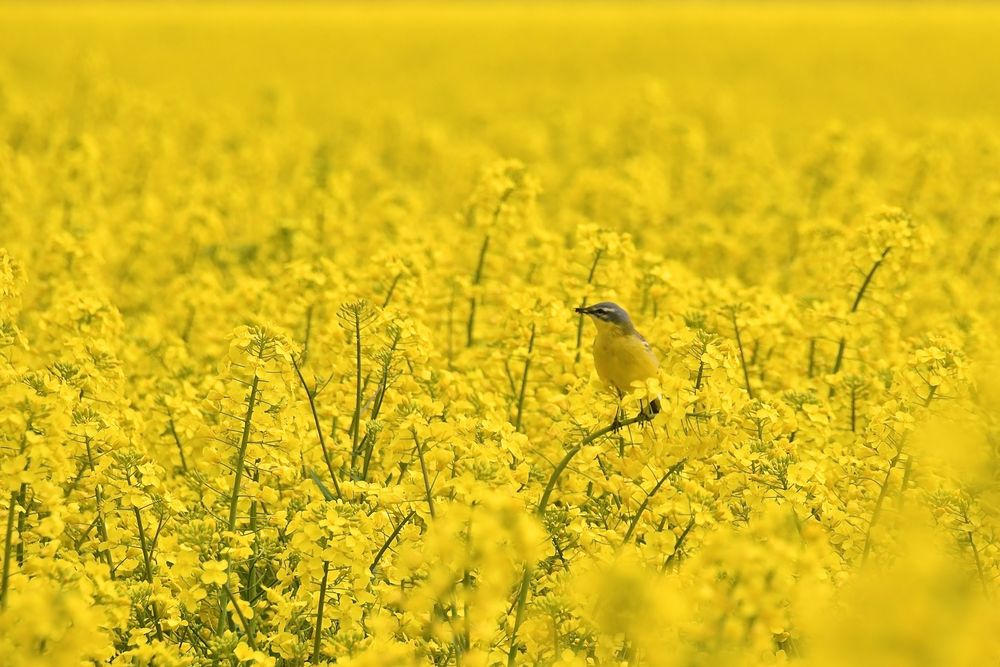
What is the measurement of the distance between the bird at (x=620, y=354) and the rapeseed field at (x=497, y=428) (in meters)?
0.09

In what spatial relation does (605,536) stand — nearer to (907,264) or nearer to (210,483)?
(210,483)

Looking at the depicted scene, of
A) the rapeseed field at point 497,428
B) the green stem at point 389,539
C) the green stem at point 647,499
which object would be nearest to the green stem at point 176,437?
the rapeseed field at point 497,428

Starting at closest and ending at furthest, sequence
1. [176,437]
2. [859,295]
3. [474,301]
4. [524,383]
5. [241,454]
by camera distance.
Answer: [241,454], [176,437], [524,383], [859,295], [474,301]

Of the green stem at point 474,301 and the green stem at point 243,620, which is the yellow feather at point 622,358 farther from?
the green stem at point 474,301

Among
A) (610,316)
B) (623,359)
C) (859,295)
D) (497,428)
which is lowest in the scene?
(497,428)

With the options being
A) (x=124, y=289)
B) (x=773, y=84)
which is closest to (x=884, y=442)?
(x=124, y=289)

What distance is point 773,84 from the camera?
94.8 ft

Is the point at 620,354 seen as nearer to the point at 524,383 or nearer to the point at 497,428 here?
the point at 497,428

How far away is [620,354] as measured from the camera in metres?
3.97

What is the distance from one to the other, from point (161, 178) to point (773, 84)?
20.7 m

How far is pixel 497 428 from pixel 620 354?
58 cm

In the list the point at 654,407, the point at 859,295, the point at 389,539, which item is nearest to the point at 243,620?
the point at 389,539

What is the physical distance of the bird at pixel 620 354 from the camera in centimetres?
394

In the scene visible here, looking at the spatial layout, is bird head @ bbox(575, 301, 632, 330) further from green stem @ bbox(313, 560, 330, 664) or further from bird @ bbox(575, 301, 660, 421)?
green stem @ bbox(313, 560, 330, 664)
